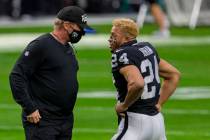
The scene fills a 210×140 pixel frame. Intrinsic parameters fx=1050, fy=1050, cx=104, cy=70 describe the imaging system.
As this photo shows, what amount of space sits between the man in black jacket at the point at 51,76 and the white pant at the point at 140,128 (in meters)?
0.57

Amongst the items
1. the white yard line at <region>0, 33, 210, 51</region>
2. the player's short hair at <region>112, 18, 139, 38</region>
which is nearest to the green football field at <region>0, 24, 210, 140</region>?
the white yard line at <region>0, 33, 210, 51</region>

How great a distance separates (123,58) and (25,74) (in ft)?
3.16

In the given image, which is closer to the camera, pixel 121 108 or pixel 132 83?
pixel 132 83

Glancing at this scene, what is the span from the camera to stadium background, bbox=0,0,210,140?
51.0ft

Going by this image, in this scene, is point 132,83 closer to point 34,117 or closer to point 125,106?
point 125,106

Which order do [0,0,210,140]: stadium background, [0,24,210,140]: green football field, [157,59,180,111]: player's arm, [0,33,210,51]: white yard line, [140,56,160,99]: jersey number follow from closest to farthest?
[140,56,160,99]: jersey number < [157,59,180,111]: player's arm < [0,24,210,140]: green football field < [0,0,210,140]: stadium background < [0,33,210,51]: white yard line

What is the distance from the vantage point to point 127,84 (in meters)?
10.2

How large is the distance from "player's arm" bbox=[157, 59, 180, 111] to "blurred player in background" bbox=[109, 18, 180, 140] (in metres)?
0.37

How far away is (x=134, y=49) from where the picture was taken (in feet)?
33.7

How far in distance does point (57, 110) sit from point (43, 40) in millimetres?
707

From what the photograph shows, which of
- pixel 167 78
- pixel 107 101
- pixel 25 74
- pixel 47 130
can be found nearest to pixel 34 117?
pixel 47 130

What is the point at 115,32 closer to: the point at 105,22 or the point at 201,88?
the point at 201,88

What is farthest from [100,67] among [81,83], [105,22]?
[105,22]

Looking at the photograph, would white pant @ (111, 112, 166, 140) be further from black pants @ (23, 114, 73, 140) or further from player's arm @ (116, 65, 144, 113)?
black pants @ (23, 114, 73, 140)
